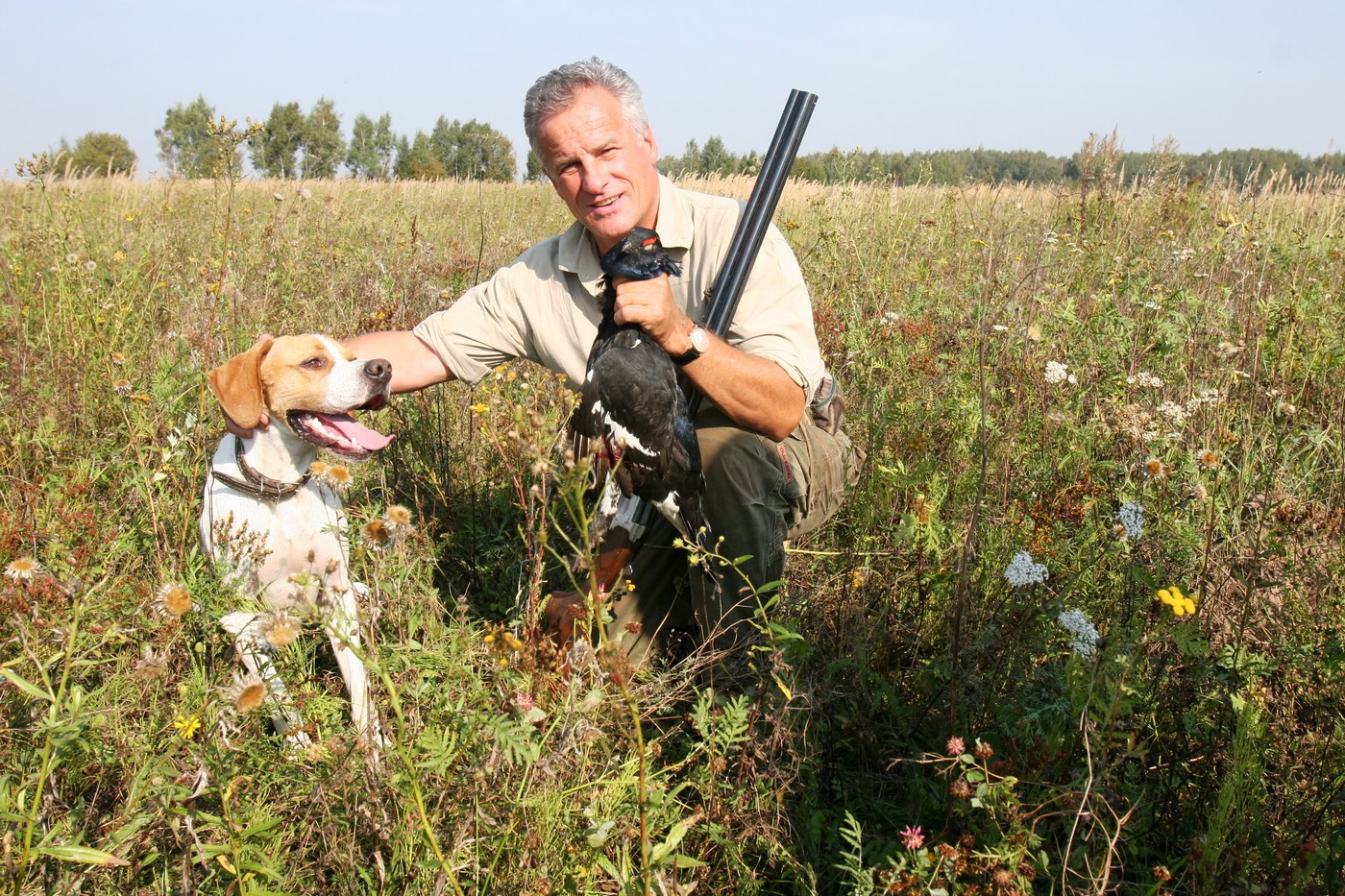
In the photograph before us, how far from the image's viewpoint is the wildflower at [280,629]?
4.50 ft

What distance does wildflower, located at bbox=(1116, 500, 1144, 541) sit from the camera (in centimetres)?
214

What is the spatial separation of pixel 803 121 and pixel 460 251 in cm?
494

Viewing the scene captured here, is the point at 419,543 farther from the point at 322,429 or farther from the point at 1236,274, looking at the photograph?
the point at 1236,274

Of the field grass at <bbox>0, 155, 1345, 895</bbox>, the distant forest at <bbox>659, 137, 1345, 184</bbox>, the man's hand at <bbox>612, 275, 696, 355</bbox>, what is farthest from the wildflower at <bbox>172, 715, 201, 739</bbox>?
the distant forest at <bbox>659, 137, 1345, 184</bbox>

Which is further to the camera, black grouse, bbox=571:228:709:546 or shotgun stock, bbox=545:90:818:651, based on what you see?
shotgun stock, bbox=545:90:818:651

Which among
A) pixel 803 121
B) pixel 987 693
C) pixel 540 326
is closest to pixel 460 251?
pixel 540 326

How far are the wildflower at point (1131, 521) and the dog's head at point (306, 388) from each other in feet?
6.65

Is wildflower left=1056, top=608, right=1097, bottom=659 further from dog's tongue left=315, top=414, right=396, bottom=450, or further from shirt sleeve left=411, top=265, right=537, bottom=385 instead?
shirt sleeve left=411, top=265, right=537, bottom=385

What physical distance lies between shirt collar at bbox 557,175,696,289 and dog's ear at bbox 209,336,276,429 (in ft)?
3.38

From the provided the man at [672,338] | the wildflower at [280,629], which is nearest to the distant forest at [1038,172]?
the man at [672,338]

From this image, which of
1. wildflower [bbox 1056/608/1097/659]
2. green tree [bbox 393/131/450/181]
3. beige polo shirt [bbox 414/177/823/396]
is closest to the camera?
wildflower [bbox 1056/608/1097/659]

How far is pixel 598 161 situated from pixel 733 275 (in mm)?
577

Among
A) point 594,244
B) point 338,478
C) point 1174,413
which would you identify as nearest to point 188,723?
point 338,478

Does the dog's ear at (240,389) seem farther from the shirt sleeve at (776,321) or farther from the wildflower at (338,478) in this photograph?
the shirt sleeve at (776,321)
